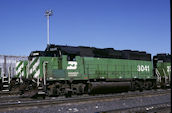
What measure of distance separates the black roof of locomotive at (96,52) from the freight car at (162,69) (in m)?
2.38

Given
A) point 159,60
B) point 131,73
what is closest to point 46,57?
point 131,73

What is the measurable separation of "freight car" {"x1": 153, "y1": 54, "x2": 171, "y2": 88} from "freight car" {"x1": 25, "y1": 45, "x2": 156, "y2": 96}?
2.74 m

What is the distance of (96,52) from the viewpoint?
1753 centimetres

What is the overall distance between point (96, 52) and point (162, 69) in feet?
30.4

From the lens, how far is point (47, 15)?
109 feet

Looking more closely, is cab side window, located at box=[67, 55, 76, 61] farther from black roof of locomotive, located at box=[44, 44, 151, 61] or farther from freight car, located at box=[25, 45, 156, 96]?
black roof of locomotive, located at box=[44, 44, 151, 61]

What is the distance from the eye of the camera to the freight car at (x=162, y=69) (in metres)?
22.7

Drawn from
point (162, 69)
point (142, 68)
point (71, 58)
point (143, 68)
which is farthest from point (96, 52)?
point (162, 69)

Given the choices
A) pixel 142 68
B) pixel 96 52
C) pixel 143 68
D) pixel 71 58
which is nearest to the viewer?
pixel 71 58

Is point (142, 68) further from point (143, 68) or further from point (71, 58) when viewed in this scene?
point (71, 58)

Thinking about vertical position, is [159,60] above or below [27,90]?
above

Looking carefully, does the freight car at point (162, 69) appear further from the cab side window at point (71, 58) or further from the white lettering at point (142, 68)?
the cab side window at point (71, 58)

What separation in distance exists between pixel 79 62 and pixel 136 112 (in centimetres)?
863

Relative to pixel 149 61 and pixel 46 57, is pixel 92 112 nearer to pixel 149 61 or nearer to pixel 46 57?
pixel 46 57
